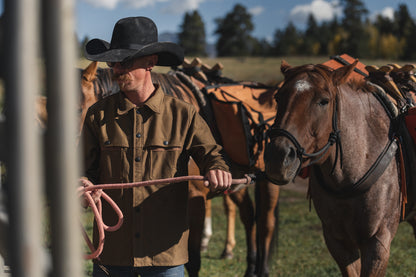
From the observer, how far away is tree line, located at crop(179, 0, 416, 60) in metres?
75.0

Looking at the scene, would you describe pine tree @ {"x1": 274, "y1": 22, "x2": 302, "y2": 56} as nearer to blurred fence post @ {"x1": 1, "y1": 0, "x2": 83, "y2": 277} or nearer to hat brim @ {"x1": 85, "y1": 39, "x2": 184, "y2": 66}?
hat brim @ {"x1": 85, "y1": 39, "x2": 184, "y2": 66}

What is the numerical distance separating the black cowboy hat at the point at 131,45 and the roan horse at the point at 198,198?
4.61ft

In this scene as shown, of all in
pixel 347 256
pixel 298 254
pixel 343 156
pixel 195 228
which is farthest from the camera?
pixel 298 254

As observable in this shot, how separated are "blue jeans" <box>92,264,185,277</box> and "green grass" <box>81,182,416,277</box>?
9.44 feet

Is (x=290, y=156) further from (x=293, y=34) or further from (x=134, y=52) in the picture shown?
(x=293, y=34)

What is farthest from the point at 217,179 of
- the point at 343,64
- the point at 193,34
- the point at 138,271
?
the point at 193,34

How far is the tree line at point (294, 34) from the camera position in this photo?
75038 mm

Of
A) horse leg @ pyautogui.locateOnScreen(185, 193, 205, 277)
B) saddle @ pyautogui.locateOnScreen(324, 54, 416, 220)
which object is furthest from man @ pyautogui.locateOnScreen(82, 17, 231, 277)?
horse leg @ pyautogui.locateOnScreen(185, 193, 205, 277)

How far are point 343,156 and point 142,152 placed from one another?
1.32 m

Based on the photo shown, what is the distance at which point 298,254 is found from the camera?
598 cm

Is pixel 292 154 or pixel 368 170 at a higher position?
pixel 292 154

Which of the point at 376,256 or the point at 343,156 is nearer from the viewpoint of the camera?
the point at 376,256

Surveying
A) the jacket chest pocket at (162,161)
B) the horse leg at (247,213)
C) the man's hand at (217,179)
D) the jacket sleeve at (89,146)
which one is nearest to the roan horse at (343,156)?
the man's hand at (217,179)

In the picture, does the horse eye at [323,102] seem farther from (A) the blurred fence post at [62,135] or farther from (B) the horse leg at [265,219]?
(B) the horse leg at [265,219]
